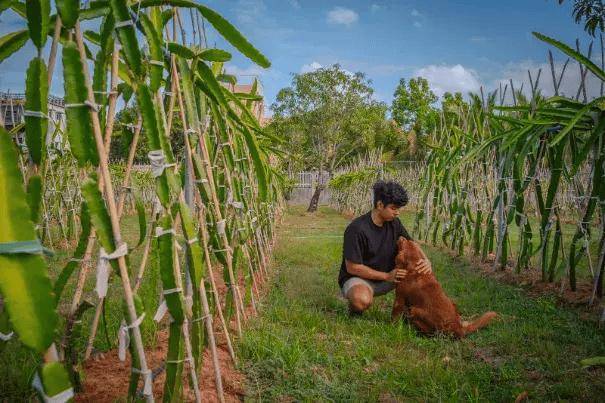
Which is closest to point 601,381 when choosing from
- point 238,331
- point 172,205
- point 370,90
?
point 238,331

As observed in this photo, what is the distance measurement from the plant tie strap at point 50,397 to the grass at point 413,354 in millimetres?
1268

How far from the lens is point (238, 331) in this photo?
111 inches

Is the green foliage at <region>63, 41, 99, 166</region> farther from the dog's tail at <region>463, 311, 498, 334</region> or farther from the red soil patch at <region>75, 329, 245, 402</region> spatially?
the dog's tail at <region>463, 311, 498, 334</region>

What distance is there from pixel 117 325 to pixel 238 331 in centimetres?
72

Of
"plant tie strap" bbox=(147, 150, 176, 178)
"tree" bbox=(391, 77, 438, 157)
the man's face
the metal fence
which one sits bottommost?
the metal fence

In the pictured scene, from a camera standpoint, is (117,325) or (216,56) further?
(117,325)

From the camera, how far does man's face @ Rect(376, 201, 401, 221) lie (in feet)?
11.6

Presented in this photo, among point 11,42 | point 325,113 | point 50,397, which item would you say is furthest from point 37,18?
point 325,113

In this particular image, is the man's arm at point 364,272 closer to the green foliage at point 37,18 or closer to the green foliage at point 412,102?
the green foliage at point 37,18

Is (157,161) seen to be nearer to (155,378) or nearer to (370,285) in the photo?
(155,378)

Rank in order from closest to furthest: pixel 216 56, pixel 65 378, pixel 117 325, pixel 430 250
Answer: pixel 65 378, pixel 216 56, pixel 117 325, pixel 430 250

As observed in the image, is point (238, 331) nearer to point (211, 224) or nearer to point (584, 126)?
point (211, 224)

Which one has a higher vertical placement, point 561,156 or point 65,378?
point 561,156

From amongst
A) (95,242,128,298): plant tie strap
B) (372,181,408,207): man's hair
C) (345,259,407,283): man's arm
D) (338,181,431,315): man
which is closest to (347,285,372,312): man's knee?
(338,181,431,315): man
